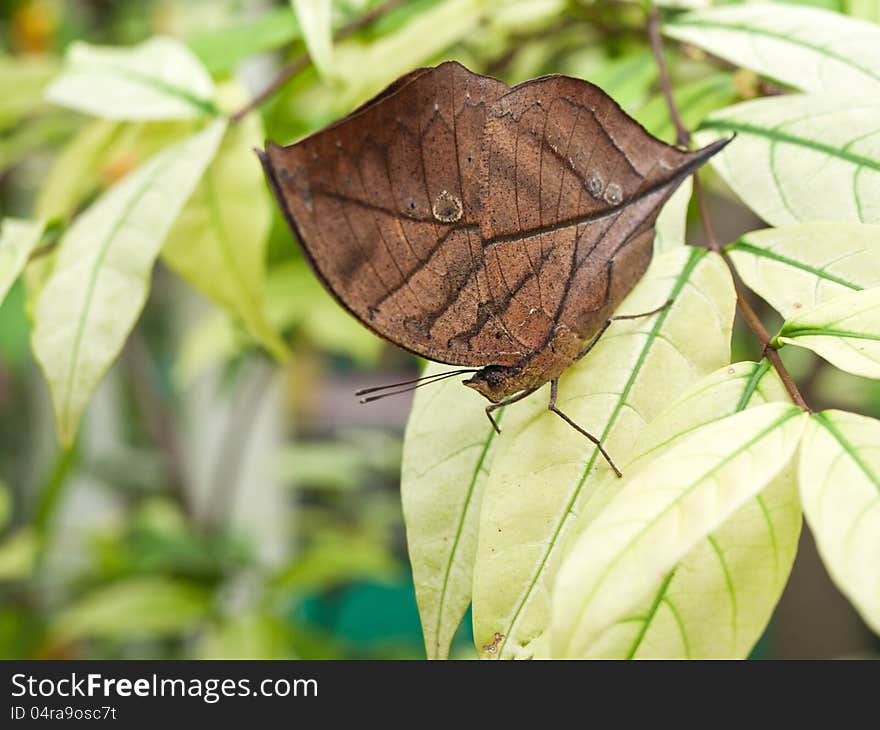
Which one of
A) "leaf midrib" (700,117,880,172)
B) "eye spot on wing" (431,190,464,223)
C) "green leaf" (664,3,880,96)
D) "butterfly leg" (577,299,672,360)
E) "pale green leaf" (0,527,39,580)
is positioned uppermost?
"green leaf" (664,3,880,96)

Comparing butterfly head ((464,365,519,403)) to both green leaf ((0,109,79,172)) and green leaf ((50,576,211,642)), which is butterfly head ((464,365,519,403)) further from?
green leaf ((50,576,211,642))

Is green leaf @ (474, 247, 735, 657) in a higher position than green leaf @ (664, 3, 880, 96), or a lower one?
lower

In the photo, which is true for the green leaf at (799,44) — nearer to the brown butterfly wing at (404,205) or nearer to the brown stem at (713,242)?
the brown stem at (713,242)

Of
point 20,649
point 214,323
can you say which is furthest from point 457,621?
point 20,649

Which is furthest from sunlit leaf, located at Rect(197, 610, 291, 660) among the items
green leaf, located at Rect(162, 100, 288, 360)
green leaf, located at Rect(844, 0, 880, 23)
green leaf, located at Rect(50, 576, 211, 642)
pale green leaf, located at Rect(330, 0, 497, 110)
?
green leaf, located at Rect(844, 0, 880, 23)

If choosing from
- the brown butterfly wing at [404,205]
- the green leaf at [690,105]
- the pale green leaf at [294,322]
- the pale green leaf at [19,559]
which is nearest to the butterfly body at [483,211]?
the brown butterfly wing at [404,205]

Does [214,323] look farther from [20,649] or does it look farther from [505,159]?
[505,159]

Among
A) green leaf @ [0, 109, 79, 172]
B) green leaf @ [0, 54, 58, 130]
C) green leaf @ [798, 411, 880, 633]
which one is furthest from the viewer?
green leaf @ [0, 109, 79, 172]
